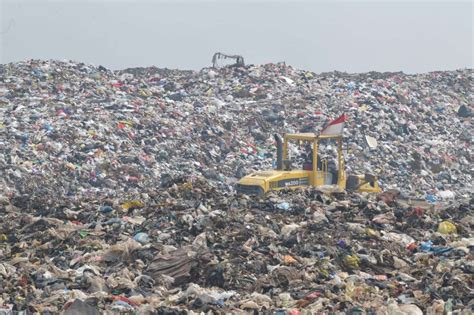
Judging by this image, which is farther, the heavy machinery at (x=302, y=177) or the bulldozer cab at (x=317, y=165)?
the bulldozer cab at (x=317, y=165)

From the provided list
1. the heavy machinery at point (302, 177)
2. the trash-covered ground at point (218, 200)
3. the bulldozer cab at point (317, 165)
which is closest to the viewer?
the trash-covered ground at point (218, 200)

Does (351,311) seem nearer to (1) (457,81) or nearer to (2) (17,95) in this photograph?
(2) (17,95)

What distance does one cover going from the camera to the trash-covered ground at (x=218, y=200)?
8453 mm

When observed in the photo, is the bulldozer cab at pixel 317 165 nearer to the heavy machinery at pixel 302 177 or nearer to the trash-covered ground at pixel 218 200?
the heavy machinery at pixel 302 177

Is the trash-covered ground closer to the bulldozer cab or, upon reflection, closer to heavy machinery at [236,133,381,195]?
heavy machinery at [236,133,381,195]

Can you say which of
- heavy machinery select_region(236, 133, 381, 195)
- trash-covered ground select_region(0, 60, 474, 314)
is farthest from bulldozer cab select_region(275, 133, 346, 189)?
trash-covered ground select_region(0, 60, 474, 314)

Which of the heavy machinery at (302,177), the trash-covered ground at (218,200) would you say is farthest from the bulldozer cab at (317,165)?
the trash-covered ground at (218,200)

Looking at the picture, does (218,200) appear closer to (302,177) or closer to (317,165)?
(302,177)

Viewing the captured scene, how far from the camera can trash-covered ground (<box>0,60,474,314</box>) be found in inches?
333

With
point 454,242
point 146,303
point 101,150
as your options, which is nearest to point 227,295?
point 146,303

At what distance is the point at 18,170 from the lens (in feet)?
57.3

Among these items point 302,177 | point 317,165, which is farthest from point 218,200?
point 317,165

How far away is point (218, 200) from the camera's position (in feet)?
41.0

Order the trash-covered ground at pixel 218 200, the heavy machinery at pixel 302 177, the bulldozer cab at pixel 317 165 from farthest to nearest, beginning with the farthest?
the bulldozer cab at pixel 317 165 < the heavy machinery at pixel 302 177 < the trash-covered ground at pixel 218 200
